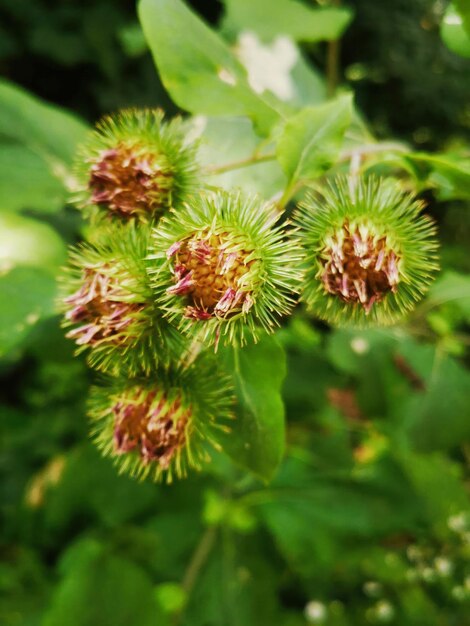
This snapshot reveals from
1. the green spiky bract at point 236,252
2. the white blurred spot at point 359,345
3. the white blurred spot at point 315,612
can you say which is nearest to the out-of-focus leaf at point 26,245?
the green spiky bract at point 236,252

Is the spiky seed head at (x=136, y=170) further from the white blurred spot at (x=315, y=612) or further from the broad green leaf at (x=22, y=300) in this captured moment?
the white blurred spot at (x=315, y=612)

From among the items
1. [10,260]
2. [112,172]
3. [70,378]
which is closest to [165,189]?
[112,172]

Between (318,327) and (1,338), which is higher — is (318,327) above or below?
above

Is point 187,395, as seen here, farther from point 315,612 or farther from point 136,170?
point 315,612

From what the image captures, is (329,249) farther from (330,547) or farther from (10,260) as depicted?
(330,547)

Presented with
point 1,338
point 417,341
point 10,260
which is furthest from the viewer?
point 417,341
